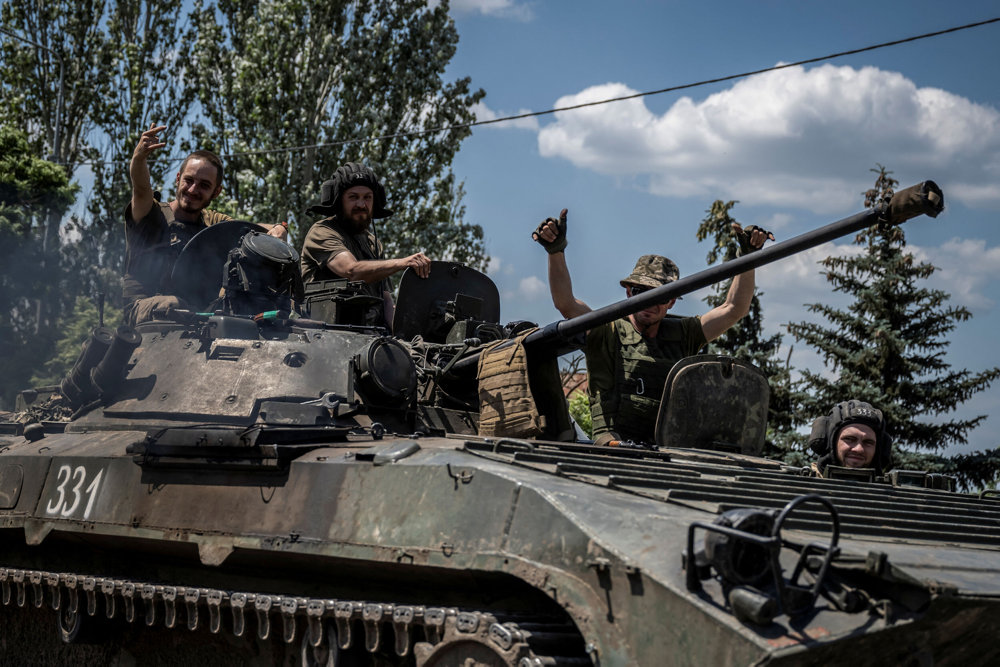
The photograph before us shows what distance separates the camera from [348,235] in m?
9.14

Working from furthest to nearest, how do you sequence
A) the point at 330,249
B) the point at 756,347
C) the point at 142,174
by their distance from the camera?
the point at 756,347, the point at 330,249, the point at 142,174

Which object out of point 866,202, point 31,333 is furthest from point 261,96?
point 866,202

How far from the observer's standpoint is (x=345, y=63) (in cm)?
2336

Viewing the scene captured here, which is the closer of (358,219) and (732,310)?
(732,310)

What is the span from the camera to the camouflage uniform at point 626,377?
759 cm

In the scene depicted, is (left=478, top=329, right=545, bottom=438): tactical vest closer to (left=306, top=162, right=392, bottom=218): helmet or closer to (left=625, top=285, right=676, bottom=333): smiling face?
(left=625, top=285, right=676, bottom=333): smiling face

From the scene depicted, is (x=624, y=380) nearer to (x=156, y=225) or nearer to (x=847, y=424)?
(x=847, y=424)

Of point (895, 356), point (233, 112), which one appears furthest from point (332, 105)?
point (895, 356)

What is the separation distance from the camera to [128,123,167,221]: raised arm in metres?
7.86

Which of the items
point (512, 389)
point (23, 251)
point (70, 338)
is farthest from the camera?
point (70, 338)

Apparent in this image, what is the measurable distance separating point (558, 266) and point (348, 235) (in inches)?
82.5

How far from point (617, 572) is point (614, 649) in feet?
0.94

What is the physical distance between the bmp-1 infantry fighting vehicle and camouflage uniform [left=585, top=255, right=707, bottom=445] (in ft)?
1.44

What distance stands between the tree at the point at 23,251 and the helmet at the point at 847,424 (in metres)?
21.6
